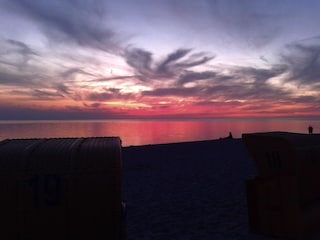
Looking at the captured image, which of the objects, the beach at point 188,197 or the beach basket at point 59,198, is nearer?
the beach basket at point 59,198

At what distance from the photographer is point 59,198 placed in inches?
201

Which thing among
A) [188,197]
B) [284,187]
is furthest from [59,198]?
[188,197]

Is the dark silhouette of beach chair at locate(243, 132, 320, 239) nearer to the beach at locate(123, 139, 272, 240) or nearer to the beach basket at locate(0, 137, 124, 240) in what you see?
the beach at locate(123, 139, 272, 240)

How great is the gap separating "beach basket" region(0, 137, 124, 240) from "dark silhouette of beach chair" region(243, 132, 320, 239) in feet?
13.6

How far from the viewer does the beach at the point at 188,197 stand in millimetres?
8977

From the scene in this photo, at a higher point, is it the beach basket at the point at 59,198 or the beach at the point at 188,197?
the beach basket at the point at 59,198

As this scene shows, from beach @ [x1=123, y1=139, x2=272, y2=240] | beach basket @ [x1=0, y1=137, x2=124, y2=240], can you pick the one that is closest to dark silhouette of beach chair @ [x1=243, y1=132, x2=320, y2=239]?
beach @ [x1=123, y1=139, x2=272, y2=240]

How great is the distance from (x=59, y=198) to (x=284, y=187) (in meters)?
5.16

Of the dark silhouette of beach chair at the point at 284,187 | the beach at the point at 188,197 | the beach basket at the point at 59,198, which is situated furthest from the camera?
the beach at the point at 188,197

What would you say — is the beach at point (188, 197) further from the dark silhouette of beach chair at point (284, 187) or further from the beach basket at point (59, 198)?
the beach basket at point (59, 198)

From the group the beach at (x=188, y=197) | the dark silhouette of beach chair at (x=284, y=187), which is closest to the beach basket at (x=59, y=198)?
the beach at (x=188, y=197)

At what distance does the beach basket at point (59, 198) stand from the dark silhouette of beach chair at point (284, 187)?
163 inches

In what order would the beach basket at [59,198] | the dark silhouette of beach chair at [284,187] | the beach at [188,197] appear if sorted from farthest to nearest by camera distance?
the beach at [188,197] → the dark silhouette of beach chair at [284,187] → the beach basket at [59,198]

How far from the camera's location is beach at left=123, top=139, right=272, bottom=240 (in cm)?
898
